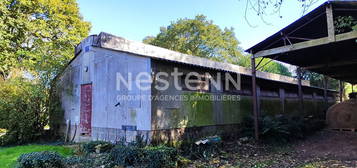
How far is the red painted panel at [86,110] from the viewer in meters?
8.70

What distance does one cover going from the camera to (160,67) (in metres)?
6.80

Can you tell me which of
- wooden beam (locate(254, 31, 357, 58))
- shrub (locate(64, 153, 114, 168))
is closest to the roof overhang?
wooden beam (locate(254, 31, 357, 58))

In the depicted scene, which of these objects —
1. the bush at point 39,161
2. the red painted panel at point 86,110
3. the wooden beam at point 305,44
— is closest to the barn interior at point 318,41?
the wooden beam at point 305,44

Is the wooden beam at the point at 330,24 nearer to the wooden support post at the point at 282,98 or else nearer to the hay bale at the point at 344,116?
the hay bale at the point at 344,116

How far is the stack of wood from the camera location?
9.17 metres

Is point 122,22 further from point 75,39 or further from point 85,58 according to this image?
point 85,58

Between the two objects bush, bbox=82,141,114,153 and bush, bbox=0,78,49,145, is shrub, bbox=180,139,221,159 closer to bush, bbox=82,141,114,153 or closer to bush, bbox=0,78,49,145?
bush, bbox=82,141,114,153

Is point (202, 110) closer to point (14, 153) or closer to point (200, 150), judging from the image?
point (200, 150)


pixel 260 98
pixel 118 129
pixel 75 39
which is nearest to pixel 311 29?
pixel 260 98

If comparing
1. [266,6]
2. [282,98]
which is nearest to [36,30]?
[266,6]

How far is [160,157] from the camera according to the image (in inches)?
197

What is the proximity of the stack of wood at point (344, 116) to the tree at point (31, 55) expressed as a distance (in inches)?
497

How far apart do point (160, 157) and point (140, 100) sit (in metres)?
2.14

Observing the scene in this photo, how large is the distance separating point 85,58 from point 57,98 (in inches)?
109
